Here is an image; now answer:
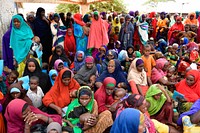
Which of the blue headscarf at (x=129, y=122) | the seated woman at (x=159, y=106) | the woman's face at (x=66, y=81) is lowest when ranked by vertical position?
the seated woman at (x=159, y=106)

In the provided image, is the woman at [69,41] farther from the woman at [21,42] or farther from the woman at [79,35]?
the woman at [21,42]

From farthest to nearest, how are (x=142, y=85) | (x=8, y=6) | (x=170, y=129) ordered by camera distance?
(x=8, y=6), (x=142, y=85), (x=170, y=129)

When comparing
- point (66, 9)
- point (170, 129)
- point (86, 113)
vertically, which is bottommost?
point (170, 129)

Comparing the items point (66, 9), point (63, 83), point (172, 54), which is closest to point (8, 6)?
point (63, 83)

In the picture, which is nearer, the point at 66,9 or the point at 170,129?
the point at 170,129

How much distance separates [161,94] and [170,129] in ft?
1.77

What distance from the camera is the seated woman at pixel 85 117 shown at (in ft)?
9.46

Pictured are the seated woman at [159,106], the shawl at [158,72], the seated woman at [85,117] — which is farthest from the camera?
the shawl at [158,72]

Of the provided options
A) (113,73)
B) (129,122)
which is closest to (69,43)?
(113,73)

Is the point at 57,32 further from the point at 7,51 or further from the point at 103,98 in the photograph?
the point at 103,98

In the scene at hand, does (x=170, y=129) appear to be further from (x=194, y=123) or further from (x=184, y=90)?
(x=184, y=90)

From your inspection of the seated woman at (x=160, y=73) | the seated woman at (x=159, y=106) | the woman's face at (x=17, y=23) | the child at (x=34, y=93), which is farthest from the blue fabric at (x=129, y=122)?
the woman's face at (x=17, y=23)

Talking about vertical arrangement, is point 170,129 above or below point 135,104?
below

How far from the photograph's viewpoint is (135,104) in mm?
2643
